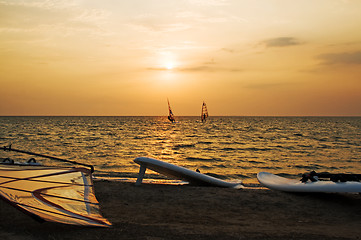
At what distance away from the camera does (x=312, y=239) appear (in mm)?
4598

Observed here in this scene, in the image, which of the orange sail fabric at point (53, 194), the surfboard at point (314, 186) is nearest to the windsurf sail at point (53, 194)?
the orange sail fabric at point (53, 194)

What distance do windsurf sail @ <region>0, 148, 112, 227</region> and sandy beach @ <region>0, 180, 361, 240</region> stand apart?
0.36 meters

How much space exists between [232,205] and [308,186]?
2.28 meters

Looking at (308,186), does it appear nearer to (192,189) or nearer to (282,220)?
(282,220)

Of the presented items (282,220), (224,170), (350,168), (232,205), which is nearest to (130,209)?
(232,205)

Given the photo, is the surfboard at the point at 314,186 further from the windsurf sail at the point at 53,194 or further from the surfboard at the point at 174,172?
the windsurf sail at the point at 53,194

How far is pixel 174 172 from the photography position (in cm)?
895

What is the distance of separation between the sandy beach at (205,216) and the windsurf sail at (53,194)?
0.36 meters

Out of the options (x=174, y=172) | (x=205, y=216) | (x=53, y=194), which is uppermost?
(x=53, y=194)

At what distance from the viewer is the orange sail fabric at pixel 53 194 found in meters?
4.07

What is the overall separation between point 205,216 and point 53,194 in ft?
9.39

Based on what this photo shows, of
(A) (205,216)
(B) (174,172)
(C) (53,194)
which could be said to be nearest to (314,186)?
(A) (205,216)

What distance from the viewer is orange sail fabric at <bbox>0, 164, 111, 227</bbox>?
4.07m

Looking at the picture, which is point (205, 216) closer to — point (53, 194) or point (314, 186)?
point (53, 194)
